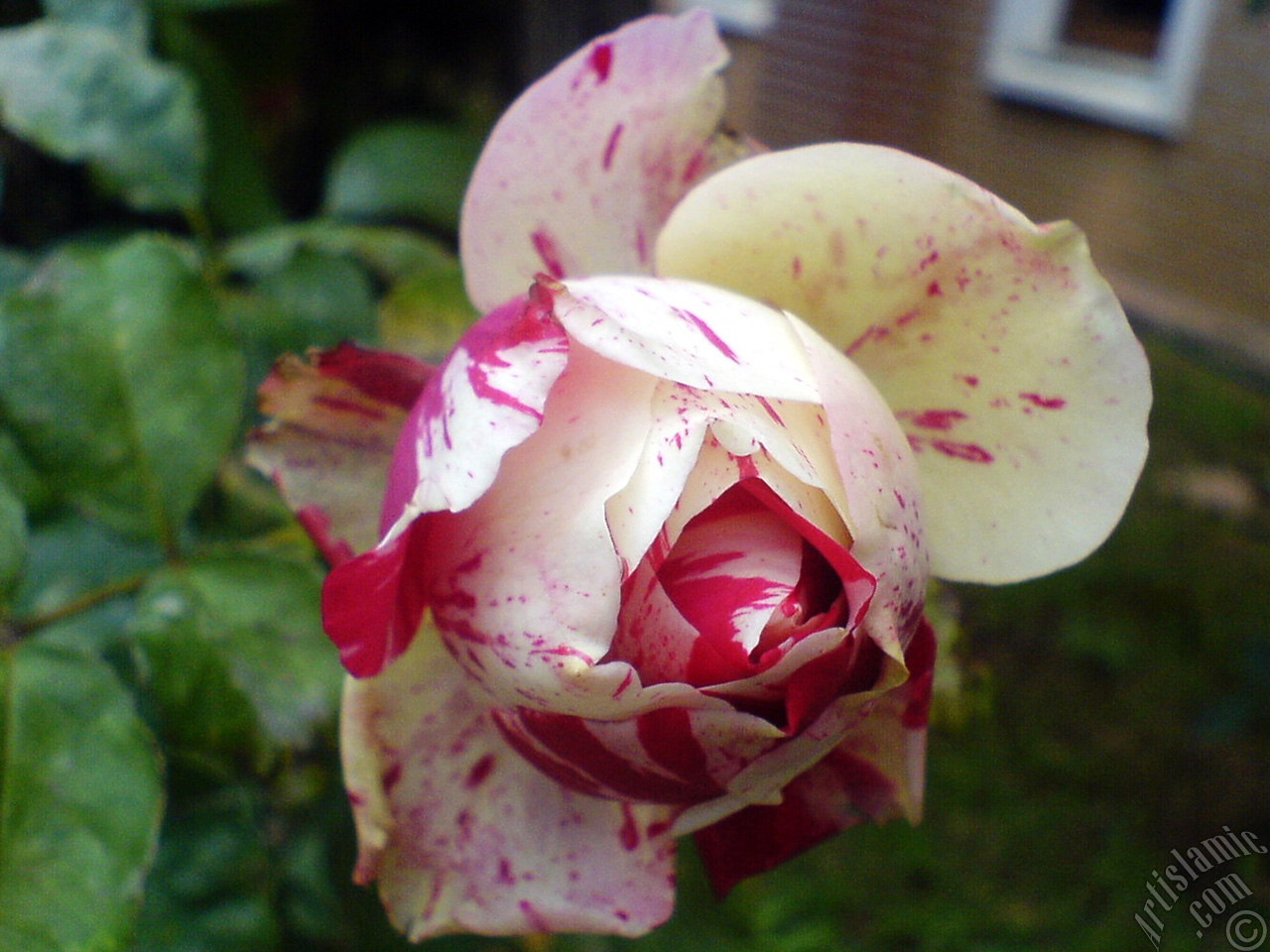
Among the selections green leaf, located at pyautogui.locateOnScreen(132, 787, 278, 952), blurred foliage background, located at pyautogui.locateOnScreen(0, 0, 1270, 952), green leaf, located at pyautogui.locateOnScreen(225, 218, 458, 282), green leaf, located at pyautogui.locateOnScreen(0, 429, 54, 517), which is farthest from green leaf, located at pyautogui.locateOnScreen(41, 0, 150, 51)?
green leaf, located at pyautogui.locateOnScreen(132, 787, 278, 952)

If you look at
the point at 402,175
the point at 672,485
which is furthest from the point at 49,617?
the point at 402,175

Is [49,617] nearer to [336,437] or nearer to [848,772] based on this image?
[336,437]

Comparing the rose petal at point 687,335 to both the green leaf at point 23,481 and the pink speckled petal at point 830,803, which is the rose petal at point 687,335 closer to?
the pink speckled petal at point 830,803

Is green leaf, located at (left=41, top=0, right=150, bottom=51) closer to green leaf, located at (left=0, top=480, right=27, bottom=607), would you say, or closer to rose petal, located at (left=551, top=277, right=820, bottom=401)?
green leaf, located at (left=0, top=480, right=27, bottom=607)

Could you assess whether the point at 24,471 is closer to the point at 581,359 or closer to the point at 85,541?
the point at 85,541

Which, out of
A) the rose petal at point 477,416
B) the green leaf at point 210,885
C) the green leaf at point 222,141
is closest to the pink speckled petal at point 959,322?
the rose petal at point 477,416
